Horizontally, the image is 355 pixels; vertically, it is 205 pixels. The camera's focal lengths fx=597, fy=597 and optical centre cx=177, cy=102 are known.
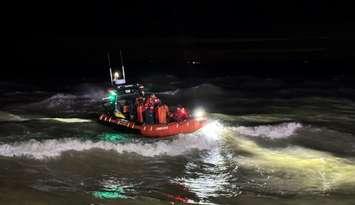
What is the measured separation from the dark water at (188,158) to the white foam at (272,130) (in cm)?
3

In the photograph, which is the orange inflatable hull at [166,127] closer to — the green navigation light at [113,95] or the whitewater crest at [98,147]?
the whitewater crest at [98,147]

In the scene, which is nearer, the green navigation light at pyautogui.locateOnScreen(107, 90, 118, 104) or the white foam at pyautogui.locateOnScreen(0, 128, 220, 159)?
the white foam at pyautogui.locateOnScreen(0, 128, 220, 159)

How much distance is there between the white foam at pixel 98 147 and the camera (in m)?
16.0

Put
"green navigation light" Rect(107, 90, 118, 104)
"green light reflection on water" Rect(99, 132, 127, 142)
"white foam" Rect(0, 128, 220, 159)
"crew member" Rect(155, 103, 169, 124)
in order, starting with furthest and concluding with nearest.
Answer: "green navigation light" Rect(107, 90, 118, 104)
"crew member" Rect(155, 103, 169, 124)
"green light reflection on water" Rect(99, 132, 127, 142)
"white foam" Rect(0, 128, 220, 159)

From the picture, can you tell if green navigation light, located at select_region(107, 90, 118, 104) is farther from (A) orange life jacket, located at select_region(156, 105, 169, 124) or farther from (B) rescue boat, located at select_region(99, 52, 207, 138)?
(A) orange life jacket, located at select_region(156, 105, 169, 124)

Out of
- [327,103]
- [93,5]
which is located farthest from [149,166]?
[93,5]

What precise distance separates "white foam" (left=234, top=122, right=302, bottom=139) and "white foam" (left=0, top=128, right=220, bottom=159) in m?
2.11

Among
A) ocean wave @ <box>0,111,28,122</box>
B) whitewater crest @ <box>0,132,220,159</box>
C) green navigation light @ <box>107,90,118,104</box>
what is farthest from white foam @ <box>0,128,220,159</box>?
ocean wave @ <box>0,111,28,122</box>

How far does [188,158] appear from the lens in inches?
649

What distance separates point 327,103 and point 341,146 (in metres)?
8.31

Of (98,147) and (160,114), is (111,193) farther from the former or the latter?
(160,114)

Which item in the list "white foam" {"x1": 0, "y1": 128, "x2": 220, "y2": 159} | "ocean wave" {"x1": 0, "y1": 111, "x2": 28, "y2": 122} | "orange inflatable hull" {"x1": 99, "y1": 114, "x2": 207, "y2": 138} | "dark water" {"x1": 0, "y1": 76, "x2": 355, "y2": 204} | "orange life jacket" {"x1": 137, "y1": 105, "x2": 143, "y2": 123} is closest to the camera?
"dark water" {"x1": 0, "y1": 76, "x2": 355, "y2": 204}

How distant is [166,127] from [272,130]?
3.75 m

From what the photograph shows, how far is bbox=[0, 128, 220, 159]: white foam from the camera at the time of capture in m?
16.0
